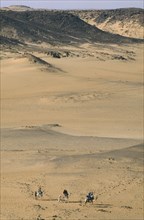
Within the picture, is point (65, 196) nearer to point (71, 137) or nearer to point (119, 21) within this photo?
point (71, 137)

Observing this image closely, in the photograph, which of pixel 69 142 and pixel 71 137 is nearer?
pixel 69 142

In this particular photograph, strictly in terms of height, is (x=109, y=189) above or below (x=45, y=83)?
below

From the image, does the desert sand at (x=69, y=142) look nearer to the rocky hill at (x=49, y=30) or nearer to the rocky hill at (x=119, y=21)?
the rocky hill at (x=49, y=30)

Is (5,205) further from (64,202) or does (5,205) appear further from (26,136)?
(26,136)

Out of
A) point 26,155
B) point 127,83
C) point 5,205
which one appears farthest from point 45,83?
point 5,205

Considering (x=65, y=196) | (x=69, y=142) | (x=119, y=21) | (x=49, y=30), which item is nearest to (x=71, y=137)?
(x=69, y=142)

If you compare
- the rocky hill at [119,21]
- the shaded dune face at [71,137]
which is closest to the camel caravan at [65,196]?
the shaded dune face at [71,137]

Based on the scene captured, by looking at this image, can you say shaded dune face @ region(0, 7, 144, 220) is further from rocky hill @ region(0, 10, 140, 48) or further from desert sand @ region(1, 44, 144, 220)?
rocky hill @ region(0, 10, 140, 48)
